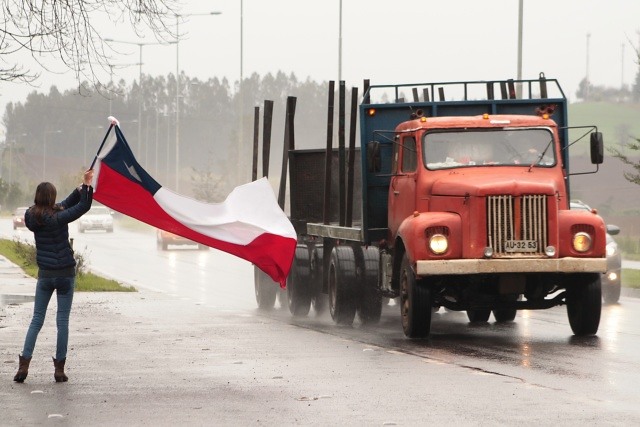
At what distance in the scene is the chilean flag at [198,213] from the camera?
52.4 feet

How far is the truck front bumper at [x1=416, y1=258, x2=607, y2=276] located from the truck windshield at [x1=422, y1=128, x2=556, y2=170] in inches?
63.9

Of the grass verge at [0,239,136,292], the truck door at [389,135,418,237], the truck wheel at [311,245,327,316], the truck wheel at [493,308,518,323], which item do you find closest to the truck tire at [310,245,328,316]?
the truck wheel at [311,245,327,316]

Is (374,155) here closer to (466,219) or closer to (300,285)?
(466,219)

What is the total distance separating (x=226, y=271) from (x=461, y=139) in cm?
2373

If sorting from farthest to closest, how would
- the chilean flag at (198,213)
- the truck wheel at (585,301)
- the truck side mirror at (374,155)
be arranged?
1. the truck side mirror at (374,155)
2. the truck wheel at (585,301)
3. the chilean flag at (198,213)

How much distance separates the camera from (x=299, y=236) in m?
25.0

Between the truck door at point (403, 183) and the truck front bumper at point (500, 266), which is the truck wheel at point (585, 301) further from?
the truck door at point (403, 183)

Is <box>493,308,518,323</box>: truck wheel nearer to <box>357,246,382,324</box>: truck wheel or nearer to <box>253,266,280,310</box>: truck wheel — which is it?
<box>357,246,382,324</box>: truck wheel

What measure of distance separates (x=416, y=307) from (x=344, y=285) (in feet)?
10.1

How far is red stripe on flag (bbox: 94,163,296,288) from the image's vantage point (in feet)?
52.5

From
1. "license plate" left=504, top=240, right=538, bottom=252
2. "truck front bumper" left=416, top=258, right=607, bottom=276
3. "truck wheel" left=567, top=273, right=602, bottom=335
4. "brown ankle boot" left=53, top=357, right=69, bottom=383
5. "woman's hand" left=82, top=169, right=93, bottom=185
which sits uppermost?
"woman's hand" left=82, top=169, right=93, bottom=185

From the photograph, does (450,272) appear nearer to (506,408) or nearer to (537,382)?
(537,382)

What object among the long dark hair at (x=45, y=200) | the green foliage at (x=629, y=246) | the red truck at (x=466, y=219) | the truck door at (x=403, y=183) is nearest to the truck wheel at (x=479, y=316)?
the red truck at (x=466, y=219)

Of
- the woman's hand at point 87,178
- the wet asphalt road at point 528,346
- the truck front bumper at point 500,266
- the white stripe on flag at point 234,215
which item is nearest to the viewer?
the wet asphalt road at point 528,346
